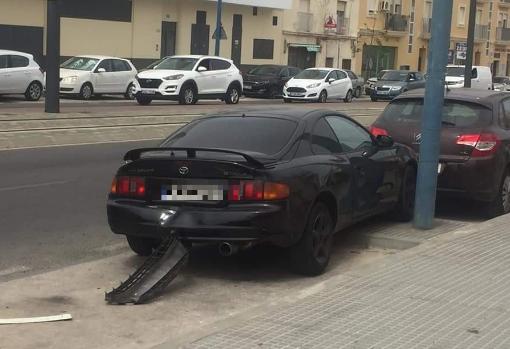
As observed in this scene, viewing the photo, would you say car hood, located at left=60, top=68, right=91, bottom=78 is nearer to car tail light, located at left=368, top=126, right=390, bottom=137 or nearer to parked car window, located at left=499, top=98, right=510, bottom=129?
car tail light, located at left=368, top=126, right=390, bottom=137

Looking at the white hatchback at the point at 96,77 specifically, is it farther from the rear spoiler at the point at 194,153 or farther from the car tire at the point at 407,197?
the rear spoiler at the point at 194,153

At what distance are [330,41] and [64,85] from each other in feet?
95.8

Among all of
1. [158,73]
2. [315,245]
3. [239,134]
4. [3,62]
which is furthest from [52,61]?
[315,245]

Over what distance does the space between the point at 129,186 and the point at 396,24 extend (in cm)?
5462

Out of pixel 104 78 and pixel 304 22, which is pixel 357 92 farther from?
pixel 104 78

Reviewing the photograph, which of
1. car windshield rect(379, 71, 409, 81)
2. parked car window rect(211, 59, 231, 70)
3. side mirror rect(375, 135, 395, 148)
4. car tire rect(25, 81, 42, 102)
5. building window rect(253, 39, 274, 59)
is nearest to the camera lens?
side mirror rect(375, 135, 395, 148)

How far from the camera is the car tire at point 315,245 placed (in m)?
6.52

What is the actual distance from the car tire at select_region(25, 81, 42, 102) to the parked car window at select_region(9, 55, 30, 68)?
701mm

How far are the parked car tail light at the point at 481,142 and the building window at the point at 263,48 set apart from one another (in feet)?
129

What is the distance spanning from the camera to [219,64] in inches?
1137

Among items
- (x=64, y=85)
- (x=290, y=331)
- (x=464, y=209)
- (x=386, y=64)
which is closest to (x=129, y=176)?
(x=290, y=331)

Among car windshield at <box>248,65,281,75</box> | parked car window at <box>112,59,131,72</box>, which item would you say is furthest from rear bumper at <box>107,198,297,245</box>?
car windshield at <box>248,65,281,75</box>

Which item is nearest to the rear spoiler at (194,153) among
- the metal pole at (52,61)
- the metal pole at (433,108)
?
the metal pole at (433,108)

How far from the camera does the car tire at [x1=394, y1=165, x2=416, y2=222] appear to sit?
8633 mm
